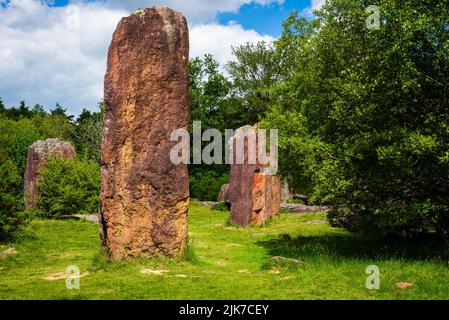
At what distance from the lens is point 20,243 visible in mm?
12234

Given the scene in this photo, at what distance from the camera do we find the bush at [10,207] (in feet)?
40.8

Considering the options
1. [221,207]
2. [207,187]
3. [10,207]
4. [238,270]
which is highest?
[10,207]

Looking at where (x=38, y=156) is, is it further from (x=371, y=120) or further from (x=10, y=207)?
(x=371, y=120)

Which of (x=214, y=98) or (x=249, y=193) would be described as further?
(x=214, y=98)

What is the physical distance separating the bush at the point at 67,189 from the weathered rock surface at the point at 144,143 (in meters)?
11.2

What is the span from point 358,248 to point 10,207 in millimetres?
9276

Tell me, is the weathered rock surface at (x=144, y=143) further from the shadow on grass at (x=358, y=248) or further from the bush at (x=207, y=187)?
the bush at (x=207, y=187)

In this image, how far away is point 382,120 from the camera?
32.9ft

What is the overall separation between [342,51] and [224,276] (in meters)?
6.04

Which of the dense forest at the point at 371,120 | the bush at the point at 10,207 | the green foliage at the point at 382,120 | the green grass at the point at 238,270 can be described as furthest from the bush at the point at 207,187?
the green foliage at the point at 382,120

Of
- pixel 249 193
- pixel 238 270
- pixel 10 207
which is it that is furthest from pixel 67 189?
pixel 238 270

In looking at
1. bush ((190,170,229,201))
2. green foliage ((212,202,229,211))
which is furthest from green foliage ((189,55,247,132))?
green foliage ((212,202,229,211))
